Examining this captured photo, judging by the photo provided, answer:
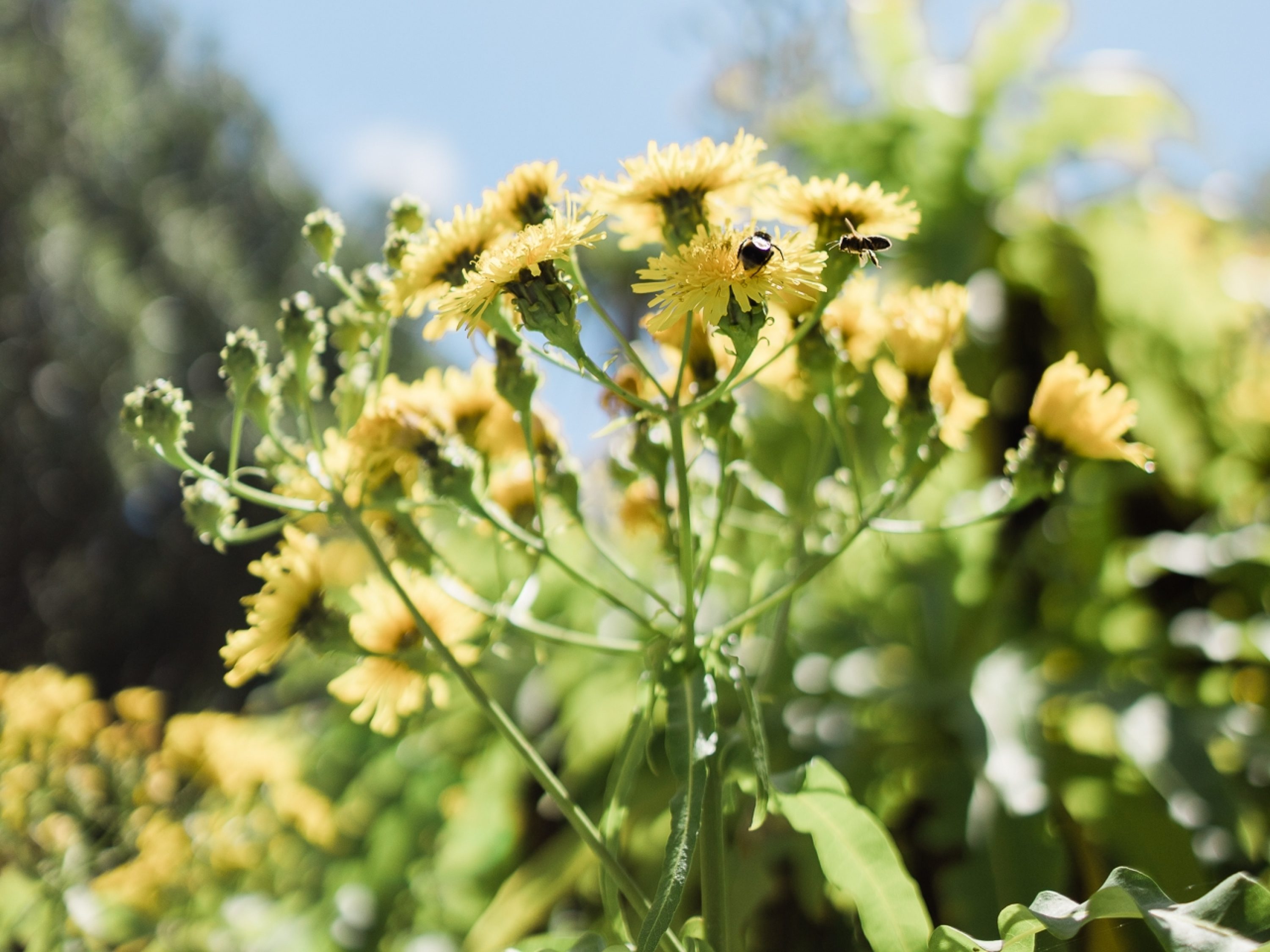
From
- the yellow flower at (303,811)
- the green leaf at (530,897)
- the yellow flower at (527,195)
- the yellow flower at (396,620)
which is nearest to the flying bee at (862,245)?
the yellow flower at (527,195)

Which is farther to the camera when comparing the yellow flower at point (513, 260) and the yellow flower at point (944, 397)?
the yellow flower at point (944, 397)

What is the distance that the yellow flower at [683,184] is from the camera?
384 millimetres

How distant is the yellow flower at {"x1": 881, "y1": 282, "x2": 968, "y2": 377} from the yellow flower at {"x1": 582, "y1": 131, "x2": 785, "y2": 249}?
0.09m

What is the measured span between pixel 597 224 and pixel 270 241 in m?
8.67

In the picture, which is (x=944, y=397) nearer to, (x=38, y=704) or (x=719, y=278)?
(x=719, y=278)

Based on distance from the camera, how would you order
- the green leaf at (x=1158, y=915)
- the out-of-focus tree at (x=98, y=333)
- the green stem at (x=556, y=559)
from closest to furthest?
1. the green leaf at (x=1158, y=915)
2. the green stem at (x=556, y=559)
3. the out-of-focus tree at (x=98, y=333)

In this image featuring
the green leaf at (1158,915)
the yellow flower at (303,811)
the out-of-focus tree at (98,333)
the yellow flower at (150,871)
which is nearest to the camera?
the green leaf at (1158,915)

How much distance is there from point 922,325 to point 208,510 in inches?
13.5

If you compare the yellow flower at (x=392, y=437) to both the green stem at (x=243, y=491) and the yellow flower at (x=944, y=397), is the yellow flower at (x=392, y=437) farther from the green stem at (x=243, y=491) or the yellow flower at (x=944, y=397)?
the yellow flower at (x=944, y=397)

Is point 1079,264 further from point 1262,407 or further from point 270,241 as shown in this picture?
point 270,241

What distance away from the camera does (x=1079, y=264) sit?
117cm

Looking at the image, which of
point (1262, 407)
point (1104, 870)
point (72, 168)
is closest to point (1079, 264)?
point (1262, 407)

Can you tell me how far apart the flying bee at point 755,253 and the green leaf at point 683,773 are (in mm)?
148

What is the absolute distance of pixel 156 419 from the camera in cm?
39
